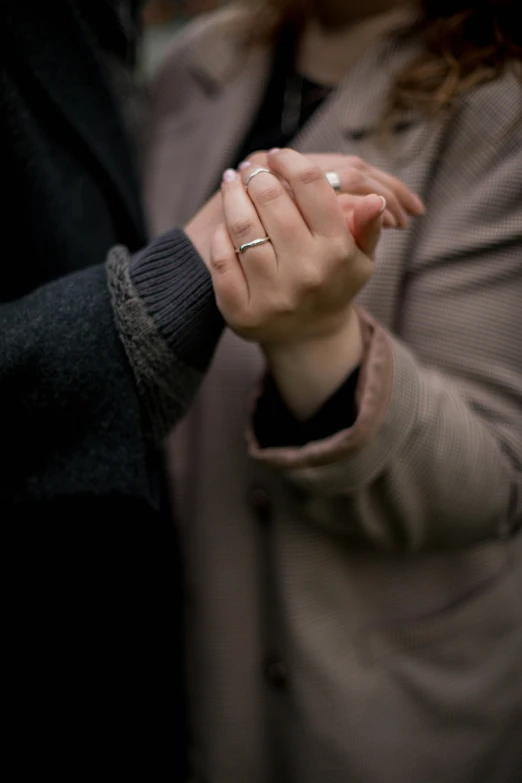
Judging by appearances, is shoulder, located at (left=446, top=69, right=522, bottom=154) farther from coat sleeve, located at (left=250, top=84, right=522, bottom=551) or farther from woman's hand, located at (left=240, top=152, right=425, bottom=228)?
woman's hand, located at (left=240, top=152, right=425, bottom=228)

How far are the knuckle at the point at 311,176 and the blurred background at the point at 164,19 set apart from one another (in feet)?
3.59

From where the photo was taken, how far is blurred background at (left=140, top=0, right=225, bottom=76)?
5.44 feet

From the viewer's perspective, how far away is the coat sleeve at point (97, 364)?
0.50 metres

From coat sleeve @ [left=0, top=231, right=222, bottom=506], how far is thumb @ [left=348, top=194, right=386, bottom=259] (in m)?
0.14

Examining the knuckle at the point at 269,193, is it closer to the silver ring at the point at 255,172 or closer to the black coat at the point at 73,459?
the silver ring at the point at 255,172

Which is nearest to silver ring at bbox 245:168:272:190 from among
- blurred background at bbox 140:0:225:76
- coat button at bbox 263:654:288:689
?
coat button at bbox 263:654:288:689

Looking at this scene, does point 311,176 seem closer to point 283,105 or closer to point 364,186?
point 364,186

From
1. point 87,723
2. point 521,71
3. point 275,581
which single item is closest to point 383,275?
point 521,71

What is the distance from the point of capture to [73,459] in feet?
1.72

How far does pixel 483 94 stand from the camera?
635 mm

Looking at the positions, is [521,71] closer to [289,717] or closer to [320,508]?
[320,508]

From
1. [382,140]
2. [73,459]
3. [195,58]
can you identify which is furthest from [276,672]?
[195,58]

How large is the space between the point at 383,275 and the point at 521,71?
28cm

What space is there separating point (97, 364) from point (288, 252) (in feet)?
0.67
